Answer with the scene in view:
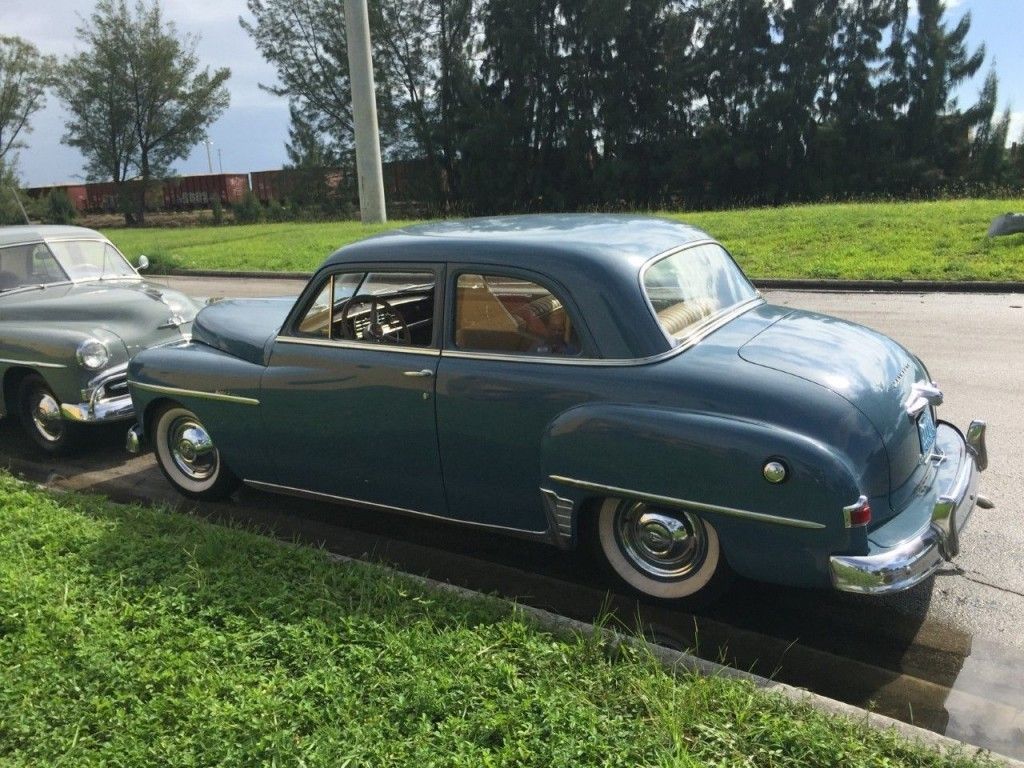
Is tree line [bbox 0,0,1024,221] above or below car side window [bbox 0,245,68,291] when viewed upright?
above

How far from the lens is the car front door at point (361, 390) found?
415 centimetres

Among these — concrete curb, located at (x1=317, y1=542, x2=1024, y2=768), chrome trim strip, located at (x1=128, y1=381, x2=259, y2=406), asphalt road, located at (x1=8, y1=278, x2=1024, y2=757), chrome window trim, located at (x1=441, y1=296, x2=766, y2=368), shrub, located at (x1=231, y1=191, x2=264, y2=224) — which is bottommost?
asphalt road, located at (x1=8, y1=278, x2=1024, y2=757)

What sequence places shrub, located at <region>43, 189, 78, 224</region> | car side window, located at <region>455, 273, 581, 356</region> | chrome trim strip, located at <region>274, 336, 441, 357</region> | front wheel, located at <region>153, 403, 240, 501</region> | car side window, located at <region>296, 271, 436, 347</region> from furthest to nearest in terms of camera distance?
shrub, located at <region>43, 189, 78, 224</region> < front wheel, located at <region>153, 403, 240, 501</region> < car side window, located at <region>296, 271, 436, 347</region> < chrome trim strip, located at <region>274, 336, 441, 357</region> < car side window, located at <region>455, 273, 581, 356</region>

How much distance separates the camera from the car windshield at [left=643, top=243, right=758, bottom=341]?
Answer: 3.87 metres

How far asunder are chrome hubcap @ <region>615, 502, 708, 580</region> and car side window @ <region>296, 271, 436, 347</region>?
1.45 m

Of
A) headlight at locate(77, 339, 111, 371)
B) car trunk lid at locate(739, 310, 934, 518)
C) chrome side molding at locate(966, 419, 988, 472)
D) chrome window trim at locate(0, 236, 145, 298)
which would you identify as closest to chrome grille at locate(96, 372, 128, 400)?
headlight at locate(77, 339, 111, 371)

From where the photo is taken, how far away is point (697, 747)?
8.89 feet

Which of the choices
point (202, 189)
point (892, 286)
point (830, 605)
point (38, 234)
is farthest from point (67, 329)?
point (202, 189)

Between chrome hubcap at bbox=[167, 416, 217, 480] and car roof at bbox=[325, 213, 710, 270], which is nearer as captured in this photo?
car roof at bbox=[325, 213, 710, 270]

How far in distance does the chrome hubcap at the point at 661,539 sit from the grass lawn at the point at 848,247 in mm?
9663

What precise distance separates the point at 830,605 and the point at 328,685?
Answer: 88.8 inches

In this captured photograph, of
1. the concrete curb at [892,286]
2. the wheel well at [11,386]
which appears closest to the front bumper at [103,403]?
the wheel well at [11,386]

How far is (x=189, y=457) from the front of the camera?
5309mm

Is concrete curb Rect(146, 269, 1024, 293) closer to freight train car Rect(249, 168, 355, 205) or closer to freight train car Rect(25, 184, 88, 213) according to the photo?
freight train car Rect(249, 168, 355, 205)
